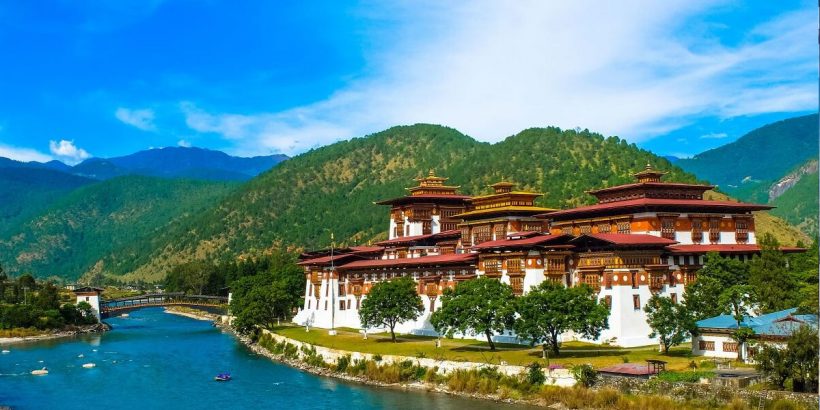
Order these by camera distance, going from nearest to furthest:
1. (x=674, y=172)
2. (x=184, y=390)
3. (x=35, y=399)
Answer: (x=35, y=399) → (x=184, y=390) → (x=674, y=172)

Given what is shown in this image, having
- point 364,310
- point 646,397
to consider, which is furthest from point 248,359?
point 646,397

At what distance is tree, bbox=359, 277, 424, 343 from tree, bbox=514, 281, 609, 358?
21.2 metres

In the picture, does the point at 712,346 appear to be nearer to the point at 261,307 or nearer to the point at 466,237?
the point at 466,237

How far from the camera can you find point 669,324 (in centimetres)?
6838

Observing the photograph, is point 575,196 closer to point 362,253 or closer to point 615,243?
point 362,253

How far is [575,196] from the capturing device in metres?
178

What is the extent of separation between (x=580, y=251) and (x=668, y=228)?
11.1 metres

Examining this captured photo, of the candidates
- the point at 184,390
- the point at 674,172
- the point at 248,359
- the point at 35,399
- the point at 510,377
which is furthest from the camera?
the point at 674,172

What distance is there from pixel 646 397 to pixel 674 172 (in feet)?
405

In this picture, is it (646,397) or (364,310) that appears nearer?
(646,397)

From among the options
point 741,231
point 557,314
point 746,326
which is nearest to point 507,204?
point 741,231

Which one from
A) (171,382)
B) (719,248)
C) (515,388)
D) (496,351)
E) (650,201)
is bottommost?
(171,382)

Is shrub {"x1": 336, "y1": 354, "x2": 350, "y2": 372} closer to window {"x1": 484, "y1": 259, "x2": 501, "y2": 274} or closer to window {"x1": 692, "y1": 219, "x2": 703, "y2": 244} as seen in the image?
window {"x1": 484, "y1": 259, "x2": 501, "y2": 274}

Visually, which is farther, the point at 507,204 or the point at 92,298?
the point at 92,298
